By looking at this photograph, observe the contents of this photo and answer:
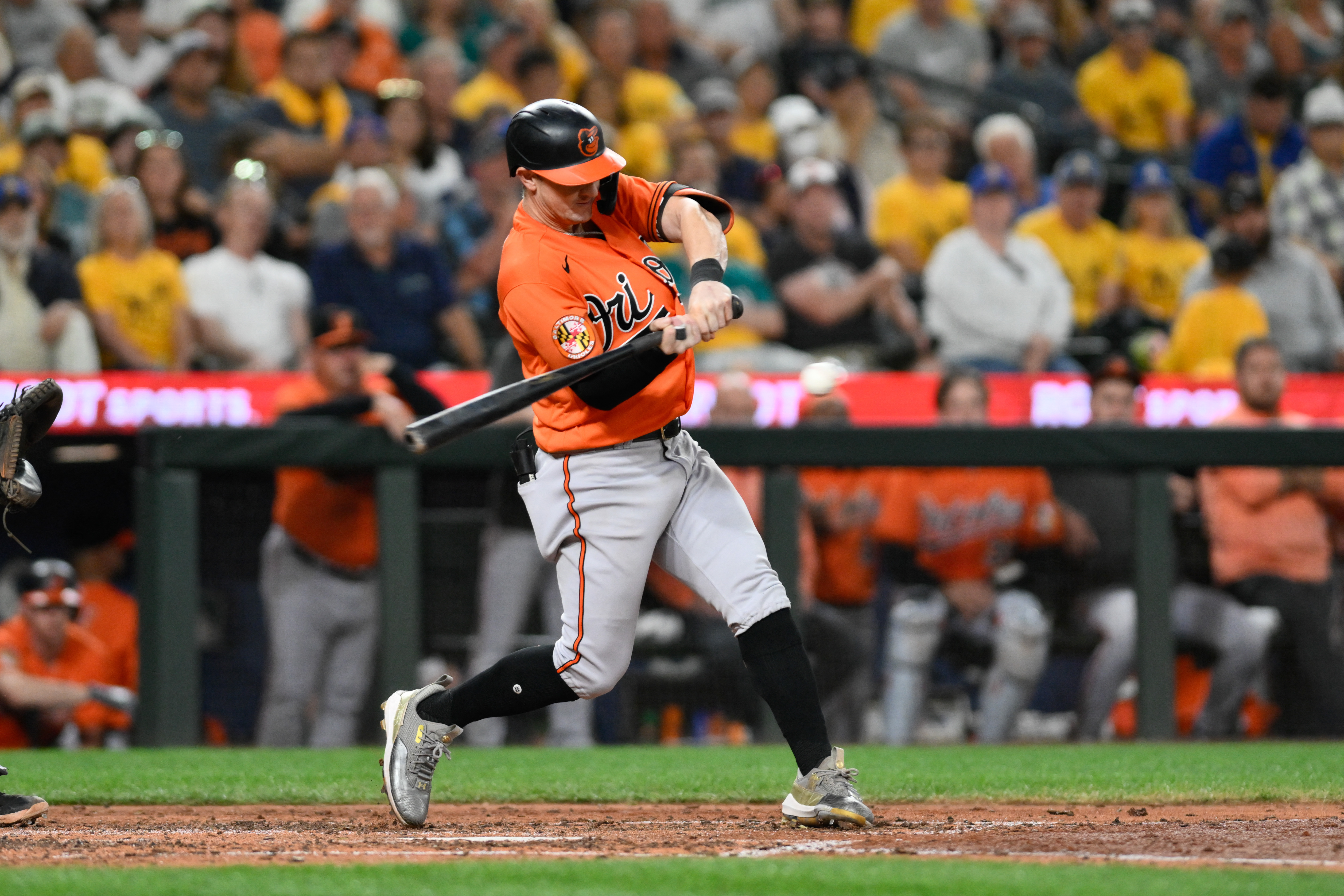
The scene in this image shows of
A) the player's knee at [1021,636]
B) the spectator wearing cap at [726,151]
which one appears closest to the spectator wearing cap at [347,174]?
the spectator wearing cap at [726,151]

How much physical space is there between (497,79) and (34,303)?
11.7 ft

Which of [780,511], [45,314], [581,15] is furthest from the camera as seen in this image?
[581,15]

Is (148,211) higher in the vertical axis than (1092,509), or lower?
higher

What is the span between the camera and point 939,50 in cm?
1153

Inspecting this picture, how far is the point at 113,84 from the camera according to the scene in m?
9.38

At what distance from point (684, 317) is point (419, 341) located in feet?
15.0

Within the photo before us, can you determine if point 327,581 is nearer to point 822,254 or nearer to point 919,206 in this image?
point 822,254

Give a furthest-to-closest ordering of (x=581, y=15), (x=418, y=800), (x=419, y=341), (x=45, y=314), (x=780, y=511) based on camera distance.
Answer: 1. (x=581, y=15)
2. (x=419, y=341)
3. (x=45, y=314)
4. (x=780, y=511)
5. (x=418, y=800)

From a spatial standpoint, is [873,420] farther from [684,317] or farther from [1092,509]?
[684,317]

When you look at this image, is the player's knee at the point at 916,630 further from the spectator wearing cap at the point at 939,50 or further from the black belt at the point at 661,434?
the spectator wearing cap at the point at 939,50

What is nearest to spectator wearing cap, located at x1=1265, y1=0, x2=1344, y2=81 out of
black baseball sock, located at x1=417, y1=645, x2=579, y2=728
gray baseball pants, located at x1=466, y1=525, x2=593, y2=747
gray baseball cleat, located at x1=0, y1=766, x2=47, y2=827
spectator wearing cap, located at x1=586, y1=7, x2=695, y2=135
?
spectator wearing cap, located at x1=586, y1=7, x2=695, y2=135

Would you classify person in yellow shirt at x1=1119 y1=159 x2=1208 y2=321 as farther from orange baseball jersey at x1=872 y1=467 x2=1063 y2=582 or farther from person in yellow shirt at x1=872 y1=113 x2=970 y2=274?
orange baseball jersey at x1=872 y1=467 x2=1063 y2=582

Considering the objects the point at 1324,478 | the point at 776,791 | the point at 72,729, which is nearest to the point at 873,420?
the point at 1324,478

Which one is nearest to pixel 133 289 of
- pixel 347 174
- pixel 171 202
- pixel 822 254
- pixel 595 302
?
pixel 171 202
